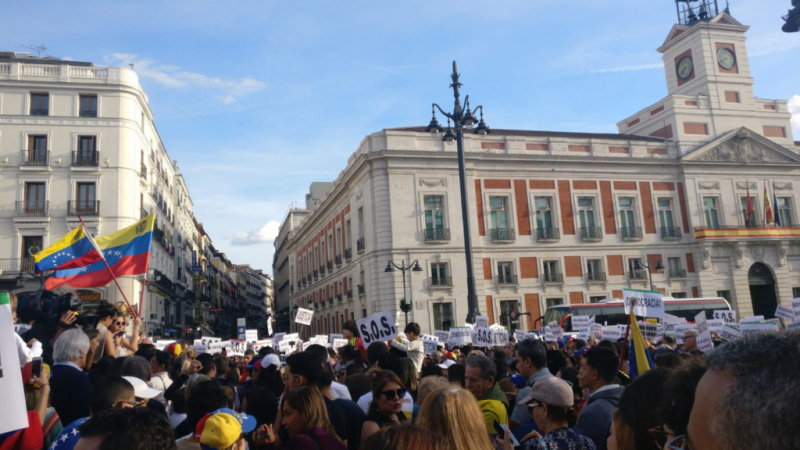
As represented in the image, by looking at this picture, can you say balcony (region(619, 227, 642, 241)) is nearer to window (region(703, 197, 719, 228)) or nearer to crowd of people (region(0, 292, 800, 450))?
window (region(703, 197, 719, 228))

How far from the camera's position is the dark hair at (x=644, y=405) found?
9.74 ft

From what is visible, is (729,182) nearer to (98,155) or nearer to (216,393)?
(98,155)

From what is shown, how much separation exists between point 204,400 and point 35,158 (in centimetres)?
3512

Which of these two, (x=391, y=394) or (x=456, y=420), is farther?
(x=391, y=394)

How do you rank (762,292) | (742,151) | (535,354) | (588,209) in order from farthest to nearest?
(742,151) < (762,292) < (588,209) < (535,354)

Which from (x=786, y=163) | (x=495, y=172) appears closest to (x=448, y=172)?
(x=495, y=172)

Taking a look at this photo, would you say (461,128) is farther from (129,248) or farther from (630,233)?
(630,233)

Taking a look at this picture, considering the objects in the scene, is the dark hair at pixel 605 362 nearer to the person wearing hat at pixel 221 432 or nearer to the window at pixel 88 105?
the person wearing hat at pixel 221 432

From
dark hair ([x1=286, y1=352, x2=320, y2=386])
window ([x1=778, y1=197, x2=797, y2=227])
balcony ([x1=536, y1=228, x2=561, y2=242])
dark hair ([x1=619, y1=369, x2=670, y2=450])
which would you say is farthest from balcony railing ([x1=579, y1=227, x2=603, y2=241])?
dark hair ([x1=619, y1=369, x2=670, y2=450])

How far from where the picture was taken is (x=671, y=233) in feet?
130

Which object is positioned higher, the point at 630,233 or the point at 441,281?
the point at 630,233

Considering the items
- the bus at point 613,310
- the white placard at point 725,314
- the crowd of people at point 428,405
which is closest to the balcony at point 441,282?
the bus at point 613,310

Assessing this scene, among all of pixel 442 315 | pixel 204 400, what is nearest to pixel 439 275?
pixel 442 315

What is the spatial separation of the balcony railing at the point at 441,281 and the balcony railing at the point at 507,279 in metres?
3.19
